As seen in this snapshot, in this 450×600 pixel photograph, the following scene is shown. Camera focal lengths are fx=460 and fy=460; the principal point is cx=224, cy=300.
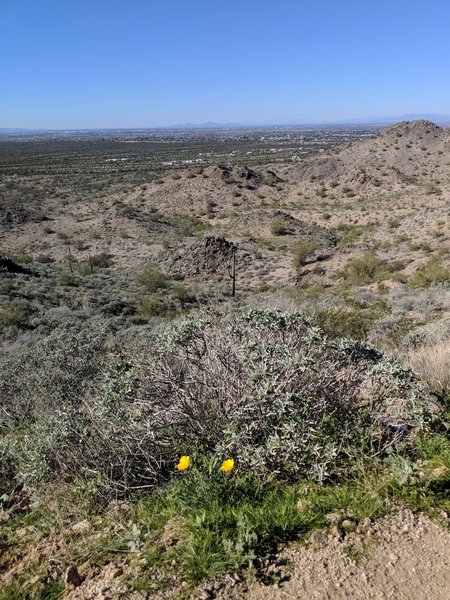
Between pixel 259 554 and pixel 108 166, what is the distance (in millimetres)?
92840

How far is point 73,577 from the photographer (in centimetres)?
246

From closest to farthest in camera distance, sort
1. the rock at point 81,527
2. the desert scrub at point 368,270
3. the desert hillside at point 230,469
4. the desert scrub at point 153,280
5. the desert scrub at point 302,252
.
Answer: the desert hillside at point 230,469 → the rock at point 81,527 → the desert scrub at point 368,270 → the desert scrub at point 153,280 → the desert scrub at point 302,252

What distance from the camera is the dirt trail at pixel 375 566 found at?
2.17m

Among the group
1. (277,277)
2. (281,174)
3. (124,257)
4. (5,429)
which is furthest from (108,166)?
(5,429)

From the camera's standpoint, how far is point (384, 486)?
9.16 ft

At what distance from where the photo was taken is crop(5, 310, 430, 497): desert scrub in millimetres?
2986

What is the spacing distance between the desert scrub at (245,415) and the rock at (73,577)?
587 millimetres

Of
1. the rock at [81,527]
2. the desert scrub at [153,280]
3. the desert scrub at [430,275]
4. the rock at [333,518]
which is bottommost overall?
the desert scrub at [153,280]

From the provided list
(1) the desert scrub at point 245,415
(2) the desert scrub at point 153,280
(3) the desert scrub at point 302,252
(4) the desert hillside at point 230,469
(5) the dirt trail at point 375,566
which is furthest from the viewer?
(3) the desert scrub at point 302,252

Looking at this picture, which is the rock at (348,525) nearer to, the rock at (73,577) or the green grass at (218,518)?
the green grass at (218,518)

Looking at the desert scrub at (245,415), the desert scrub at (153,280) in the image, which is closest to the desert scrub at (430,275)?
the desert scrub at (153,280)

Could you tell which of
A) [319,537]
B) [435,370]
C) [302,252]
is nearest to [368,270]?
[302,252]

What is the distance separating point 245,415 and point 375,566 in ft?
3.75

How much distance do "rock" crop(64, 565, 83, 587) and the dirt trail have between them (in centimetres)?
89
